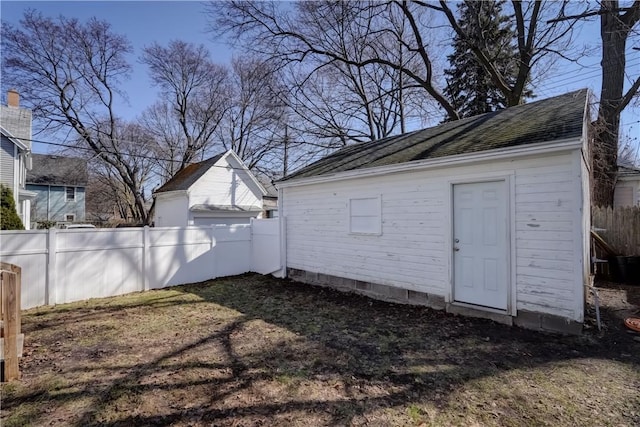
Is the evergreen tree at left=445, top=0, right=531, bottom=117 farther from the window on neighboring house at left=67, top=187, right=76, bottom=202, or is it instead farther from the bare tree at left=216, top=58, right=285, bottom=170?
the window on neighboring house at left=67, top=187, right=76, bottom=202

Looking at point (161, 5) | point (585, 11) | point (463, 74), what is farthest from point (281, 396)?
point (463, 74)

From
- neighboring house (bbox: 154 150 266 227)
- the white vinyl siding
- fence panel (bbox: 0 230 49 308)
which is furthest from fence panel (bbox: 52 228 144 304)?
neighboring house (bbox: 154 150 266 227)

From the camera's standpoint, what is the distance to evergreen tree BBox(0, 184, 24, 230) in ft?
37.8

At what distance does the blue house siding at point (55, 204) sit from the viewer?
2748 cm

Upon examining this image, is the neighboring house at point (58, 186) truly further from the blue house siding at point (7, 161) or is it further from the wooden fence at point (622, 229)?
the wooden fence at point (622, 229)

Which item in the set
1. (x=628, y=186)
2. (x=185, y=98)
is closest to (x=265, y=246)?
(x=628, y=186)

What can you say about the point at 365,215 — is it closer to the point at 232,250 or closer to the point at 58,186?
the point at 232,250

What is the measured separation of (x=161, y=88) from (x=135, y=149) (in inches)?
229

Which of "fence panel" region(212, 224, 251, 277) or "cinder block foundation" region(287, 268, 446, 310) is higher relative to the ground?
"fence panel" region(212, 224, 251, 277)

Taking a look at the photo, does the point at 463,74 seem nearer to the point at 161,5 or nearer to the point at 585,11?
the point at 585,11

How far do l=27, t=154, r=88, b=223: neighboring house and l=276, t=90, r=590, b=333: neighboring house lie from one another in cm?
2963

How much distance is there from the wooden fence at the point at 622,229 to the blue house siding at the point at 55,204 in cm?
3537

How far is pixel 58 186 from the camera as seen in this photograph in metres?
28.4

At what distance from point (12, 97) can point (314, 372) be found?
79.4 ft
